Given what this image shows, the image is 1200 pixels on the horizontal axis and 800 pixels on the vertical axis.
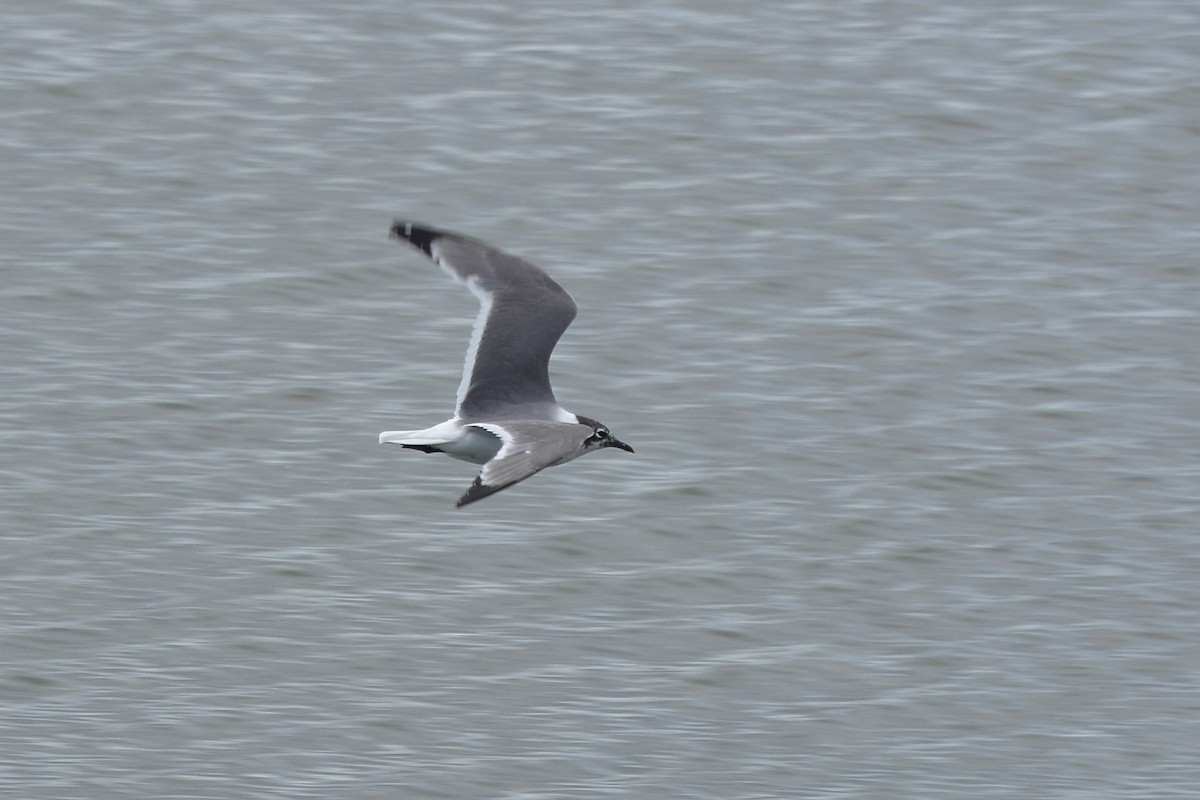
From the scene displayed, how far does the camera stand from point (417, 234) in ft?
35.3

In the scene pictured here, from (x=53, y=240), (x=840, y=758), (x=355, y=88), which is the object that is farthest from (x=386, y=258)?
(x=840, y=758)

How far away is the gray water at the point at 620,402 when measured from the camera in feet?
34.4

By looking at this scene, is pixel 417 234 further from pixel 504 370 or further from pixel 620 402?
pixel 620 402

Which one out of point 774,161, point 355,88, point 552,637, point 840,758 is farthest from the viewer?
point 355,88

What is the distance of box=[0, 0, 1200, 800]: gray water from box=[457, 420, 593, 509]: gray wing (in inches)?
61.9

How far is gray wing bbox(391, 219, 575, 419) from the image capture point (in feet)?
33.9

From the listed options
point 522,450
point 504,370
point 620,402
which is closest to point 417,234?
point 504,370

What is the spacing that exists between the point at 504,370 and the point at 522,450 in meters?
1.60

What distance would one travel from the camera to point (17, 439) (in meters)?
13.2

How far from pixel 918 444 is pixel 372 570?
135 inches

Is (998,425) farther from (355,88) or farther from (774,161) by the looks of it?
(355,88)

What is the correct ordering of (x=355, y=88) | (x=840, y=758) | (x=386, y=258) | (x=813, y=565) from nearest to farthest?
(x=840, y=758), (x=813, y=565), (x=386, y=258), (x=355, y=88)

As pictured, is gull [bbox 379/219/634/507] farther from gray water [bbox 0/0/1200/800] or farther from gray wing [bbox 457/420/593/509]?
gray water [bbox 0/0/1200/800]

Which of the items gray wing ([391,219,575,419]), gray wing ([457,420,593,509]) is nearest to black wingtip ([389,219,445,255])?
gray wing ([391,219,575,419])
